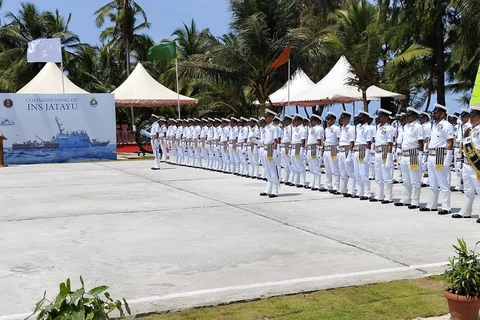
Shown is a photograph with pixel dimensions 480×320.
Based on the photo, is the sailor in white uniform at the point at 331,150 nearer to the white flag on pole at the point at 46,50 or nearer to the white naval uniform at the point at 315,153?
the white naval uniform at the point at 315,153

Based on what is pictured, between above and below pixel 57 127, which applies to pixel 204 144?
below

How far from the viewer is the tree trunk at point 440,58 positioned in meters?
26.2

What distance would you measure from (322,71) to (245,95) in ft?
16.1

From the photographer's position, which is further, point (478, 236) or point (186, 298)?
point (478, 236)

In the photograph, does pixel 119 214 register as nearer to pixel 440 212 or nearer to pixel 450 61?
pixel 440 212

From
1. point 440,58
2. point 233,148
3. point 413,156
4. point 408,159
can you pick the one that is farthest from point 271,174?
point 440,58

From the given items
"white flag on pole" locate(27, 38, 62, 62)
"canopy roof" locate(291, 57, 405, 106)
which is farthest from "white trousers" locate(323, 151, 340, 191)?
"white flag on pole" locate(27, 38, 62, 62)

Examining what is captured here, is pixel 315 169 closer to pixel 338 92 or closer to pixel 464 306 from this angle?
pixel 464 306

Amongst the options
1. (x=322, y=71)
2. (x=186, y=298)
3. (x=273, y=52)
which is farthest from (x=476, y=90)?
(x=322, y=71)

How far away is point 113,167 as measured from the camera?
21.8m

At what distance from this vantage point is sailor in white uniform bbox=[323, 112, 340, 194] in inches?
512

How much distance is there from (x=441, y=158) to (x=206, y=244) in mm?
4875

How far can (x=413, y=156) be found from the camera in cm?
1077

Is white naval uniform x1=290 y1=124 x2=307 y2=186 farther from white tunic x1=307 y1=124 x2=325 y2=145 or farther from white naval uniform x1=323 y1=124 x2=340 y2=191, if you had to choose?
white naval uniform x1=323 y1=124 x2=340 y2=191
